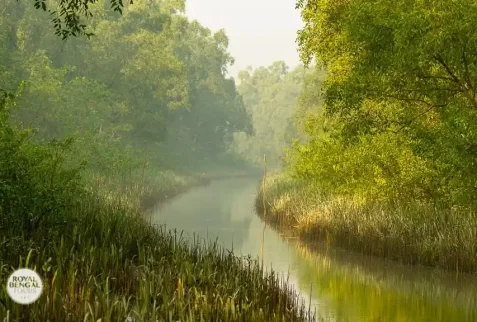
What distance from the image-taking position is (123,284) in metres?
11.2

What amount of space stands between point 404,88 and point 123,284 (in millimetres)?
10330

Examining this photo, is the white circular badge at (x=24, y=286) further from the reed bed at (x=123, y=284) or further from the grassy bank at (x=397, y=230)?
the grassy bank at (x=397, y=230)

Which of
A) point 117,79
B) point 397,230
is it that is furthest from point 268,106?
point 397,230

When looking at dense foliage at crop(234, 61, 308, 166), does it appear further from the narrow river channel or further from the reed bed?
the reed bed

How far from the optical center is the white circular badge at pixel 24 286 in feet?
29.7

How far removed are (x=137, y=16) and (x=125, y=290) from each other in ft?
172

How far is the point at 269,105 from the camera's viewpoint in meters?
143

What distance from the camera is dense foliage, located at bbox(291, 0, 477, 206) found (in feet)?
50.4

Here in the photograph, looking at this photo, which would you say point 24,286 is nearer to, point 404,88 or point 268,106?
point 404,88

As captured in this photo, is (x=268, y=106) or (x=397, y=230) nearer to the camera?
(x=397, y=230)

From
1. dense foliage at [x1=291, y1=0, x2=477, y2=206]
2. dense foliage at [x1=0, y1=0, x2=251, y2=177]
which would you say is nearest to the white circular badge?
dense foliage at [x1=291, y1=0, x2=477, y2=206]

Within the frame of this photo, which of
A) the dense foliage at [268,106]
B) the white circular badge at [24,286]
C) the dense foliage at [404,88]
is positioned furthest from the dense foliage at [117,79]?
the dense foliage at [268,106]

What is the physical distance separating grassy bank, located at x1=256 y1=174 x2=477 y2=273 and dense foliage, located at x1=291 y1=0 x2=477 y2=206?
0.67m

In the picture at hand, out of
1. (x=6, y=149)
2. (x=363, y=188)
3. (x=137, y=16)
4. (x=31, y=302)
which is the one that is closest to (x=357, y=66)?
(x=363, y=188)
